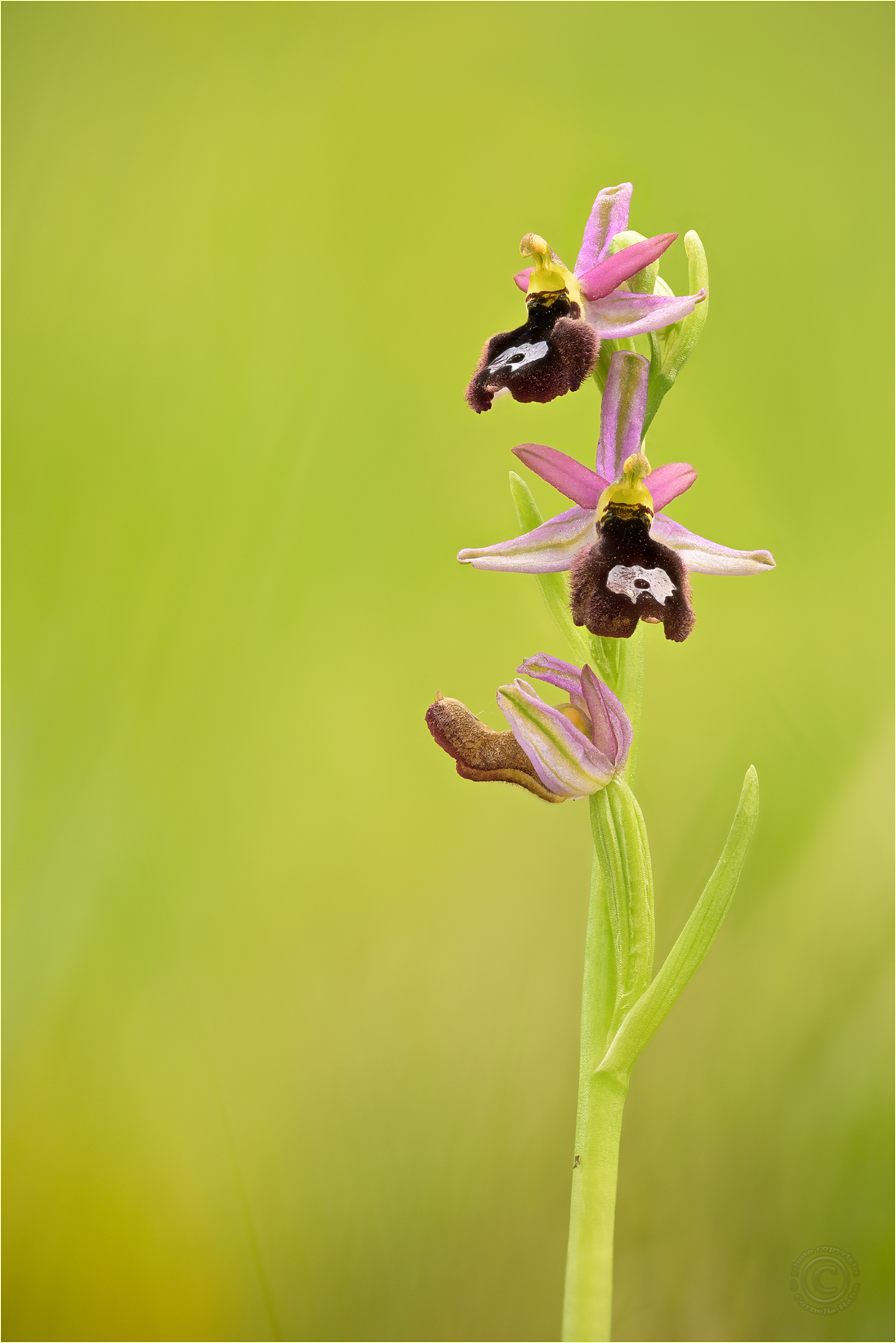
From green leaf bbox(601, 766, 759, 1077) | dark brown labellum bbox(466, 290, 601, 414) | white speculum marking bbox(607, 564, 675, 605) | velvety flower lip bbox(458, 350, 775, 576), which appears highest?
dark brown labellum bbox(466, 290, 601, 414)

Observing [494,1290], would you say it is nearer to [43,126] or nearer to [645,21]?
[43,126]

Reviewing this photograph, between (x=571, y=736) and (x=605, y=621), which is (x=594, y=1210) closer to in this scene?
(x=571, y=736)

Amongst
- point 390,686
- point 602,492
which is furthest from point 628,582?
point 390,686

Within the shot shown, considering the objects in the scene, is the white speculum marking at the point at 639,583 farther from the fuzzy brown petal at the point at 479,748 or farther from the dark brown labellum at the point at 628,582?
the fuzzy brown petal at the point at 479,748

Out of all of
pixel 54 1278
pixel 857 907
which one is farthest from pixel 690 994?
pixel 54 1278

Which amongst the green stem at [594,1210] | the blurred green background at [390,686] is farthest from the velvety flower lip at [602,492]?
the green stem at [594,1210]

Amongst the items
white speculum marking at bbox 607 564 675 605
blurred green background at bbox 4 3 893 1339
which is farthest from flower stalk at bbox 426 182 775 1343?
blurred green background at bbox 4 3 893 1339

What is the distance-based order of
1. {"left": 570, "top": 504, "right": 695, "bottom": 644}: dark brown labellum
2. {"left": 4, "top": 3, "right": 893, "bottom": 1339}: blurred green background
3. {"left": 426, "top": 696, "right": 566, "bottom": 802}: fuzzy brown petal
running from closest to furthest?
{"left": 570, "top": 504, "right": 695, "bottom": 644}: dark brown labellum, {"left": 426, "top": 696, "right": 566, "bottom": 802}: fuzzy brown petal, {"left": 4, "top": 3, "right": 893, "bottom": 1339}: blurred green background

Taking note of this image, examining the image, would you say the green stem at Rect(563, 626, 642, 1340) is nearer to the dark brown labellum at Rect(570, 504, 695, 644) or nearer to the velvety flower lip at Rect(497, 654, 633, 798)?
the velvety flower lip at Rect(497, 654, 633, 798)
